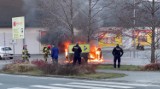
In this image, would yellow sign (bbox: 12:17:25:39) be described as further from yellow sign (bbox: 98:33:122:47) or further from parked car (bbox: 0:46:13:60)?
parked car (bbox: 0:46:13:60)

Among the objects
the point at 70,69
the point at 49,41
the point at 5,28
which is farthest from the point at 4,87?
the point at 5,28

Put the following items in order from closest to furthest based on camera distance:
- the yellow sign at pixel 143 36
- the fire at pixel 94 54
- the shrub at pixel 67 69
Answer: the shrub at pixel 67 69
the yellow sign at pixel 143 36
the fire at pixel 94 54

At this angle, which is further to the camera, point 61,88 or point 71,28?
point 71,28

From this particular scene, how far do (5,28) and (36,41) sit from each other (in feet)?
15.1

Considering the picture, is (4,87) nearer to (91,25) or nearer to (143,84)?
(143,84)

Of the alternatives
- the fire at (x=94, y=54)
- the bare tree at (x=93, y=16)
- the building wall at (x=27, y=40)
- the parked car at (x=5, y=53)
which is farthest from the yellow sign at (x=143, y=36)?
the building wall at (x=27, y=40)

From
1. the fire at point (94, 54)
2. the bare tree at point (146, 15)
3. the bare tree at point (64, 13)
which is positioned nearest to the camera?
the bare tree at point (146, 15)

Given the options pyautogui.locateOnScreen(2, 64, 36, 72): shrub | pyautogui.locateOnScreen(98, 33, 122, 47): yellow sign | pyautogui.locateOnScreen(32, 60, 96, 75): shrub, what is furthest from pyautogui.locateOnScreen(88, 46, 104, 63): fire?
pyautogui.locateOnScreen(32, 60, 96, 75): shrub

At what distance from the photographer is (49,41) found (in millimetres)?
47781

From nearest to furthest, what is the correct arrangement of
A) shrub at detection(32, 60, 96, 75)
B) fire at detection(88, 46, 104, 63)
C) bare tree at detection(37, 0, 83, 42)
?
1. shrub at detection(32, 60, 96, 75)
2. bare tree at detection(37, 0, 83, 42)
3. fire at detection(88, 46, 104, 63)

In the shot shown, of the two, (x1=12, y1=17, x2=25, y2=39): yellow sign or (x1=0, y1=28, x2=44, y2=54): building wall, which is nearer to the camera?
(x1=12, y1=17, x2=25, y2=39): yellow sign

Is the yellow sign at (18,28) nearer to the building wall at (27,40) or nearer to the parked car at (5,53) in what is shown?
the parked car at (5,53)

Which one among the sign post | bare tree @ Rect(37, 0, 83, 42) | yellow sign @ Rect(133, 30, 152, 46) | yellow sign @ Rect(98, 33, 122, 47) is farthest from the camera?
the sign post

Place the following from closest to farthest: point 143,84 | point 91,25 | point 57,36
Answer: point 143,84, point 91,25, point 57,36
